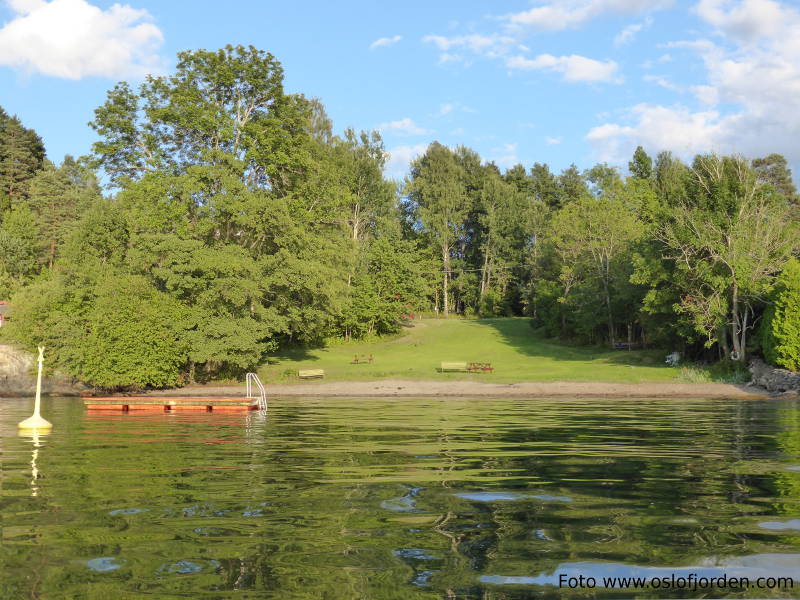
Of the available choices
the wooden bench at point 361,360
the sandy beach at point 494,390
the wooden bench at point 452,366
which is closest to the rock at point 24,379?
the sandy beach at point 494,390

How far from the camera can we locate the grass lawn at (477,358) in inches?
1972

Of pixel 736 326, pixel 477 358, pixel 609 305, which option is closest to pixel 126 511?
pixel 736 326

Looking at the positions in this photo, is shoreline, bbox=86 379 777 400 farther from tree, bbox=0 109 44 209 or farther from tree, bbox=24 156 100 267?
tree, bbox=0 109 44 209

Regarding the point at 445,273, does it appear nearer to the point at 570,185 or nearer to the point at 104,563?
the point at 570,185

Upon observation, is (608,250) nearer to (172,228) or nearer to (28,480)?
(172,228)

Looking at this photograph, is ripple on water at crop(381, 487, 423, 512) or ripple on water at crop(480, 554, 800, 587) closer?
ripple on water at crop(480, 554, 800, 587)

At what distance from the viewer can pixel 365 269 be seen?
3231 inches

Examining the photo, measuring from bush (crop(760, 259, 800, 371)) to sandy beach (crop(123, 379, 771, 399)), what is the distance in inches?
118

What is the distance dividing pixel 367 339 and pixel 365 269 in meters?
7.85

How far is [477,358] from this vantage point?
67.8 m

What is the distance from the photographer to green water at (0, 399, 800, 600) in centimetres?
688

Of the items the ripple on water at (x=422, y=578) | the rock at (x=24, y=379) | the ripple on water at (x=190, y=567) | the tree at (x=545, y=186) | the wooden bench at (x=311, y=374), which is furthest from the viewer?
the tree at (x=545, y=186)

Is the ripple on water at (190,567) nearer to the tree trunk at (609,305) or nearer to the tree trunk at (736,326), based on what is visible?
the tree trunk at (736,326)

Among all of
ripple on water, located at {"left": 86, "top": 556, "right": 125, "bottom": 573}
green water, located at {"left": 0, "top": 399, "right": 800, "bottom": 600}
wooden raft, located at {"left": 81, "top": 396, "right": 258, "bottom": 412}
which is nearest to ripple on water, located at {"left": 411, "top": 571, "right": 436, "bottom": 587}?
green water, located at {"left": 0, "top": 399, "right": 800, "bottom": 600}
